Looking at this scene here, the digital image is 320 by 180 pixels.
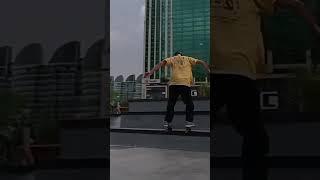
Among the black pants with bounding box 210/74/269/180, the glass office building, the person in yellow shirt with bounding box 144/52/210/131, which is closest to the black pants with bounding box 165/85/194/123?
the person in yellow shirt with bounding box 144/52/210/131

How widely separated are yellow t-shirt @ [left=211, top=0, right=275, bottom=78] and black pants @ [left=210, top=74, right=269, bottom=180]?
0.07 metres

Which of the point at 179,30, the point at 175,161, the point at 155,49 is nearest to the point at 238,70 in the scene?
the point at 175,161

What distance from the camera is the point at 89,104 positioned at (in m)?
3.32

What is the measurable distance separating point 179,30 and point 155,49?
1.33 metres

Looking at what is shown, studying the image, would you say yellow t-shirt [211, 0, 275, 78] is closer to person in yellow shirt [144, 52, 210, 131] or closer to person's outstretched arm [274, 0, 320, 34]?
person's outstretched arm [274, 0, 320, 34]

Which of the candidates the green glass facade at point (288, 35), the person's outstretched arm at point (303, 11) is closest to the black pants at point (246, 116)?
the green glass facade at point (288, 35)

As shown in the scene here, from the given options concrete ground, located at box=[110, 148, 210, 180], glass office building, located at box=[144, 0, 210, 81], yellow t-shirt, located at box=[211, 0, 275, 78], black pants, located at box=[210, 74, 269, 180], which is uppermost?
glass office building, located at box=[144, 0, 210, 81]

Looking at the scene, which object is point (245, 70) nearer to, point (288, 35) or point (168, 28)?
point (288, 35)

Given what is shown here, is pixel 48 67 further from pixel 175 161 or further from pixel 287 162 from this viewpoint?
pixel 175 161

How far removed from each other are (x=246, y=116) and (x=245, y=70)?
298mm

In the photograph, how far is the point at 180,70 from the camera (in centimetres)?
779

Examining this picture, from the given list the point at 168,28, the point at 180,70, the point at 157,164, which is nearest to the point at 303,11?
the point at 157,164

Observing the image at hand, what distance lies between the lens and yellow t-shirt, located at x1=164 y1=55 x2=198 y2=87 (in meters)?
7.79

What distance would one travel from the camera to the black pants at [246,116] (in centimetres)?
316
